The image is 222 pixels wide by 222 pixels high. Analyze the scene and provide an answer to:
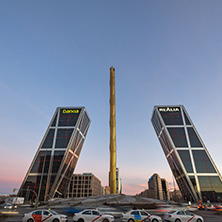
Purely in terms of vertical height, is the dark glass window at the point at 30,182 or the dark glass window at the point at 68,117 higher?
the dark glass window at the point at 68,117

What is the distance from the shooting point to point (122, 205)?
33.7 m

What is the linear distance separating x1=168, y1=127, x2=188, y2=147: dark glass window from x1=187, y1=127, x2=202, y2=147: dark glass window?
2664mm

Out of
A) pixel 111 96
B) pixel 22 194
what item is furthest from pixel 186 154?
pixel 22 194

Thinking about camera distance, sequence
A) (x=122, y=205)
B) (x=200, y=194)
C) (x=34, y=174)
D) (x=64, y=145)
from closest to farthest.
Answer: (x=122, y=205), (x=200, y=194), (x=34, y=174), (x=64, y=145)

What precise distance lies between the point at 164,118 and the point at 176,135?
9.50 m

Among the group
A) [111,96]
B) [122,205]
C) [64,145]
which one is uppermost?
[111,96]

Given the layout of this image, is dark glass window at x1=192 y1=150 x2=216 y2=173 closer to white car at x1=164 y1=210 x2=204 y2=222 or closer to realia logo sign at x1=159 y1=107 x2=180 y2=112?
realia logo sign at x1=159 y1=107 x2=180 y2=112

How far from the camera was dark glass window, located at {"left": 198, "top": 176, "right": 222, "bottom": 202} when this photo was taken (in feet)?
213

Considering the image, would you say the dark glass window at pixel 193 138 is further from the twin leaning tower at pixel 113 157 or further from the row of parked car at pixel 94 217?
the row of parked car at pixel 94 217

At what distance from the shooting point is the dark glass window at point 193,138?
74.7m

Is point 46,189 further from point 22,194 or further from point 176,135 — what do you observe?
point 176,135

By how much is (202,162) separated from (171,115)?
2358cm

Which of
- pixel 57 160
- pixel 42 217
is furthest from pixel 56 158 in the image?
pixel 42 217

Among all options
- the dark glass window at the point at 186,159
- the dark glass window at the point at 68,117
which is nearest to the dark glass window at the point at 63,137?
the dark glass window at the point at 68,117
